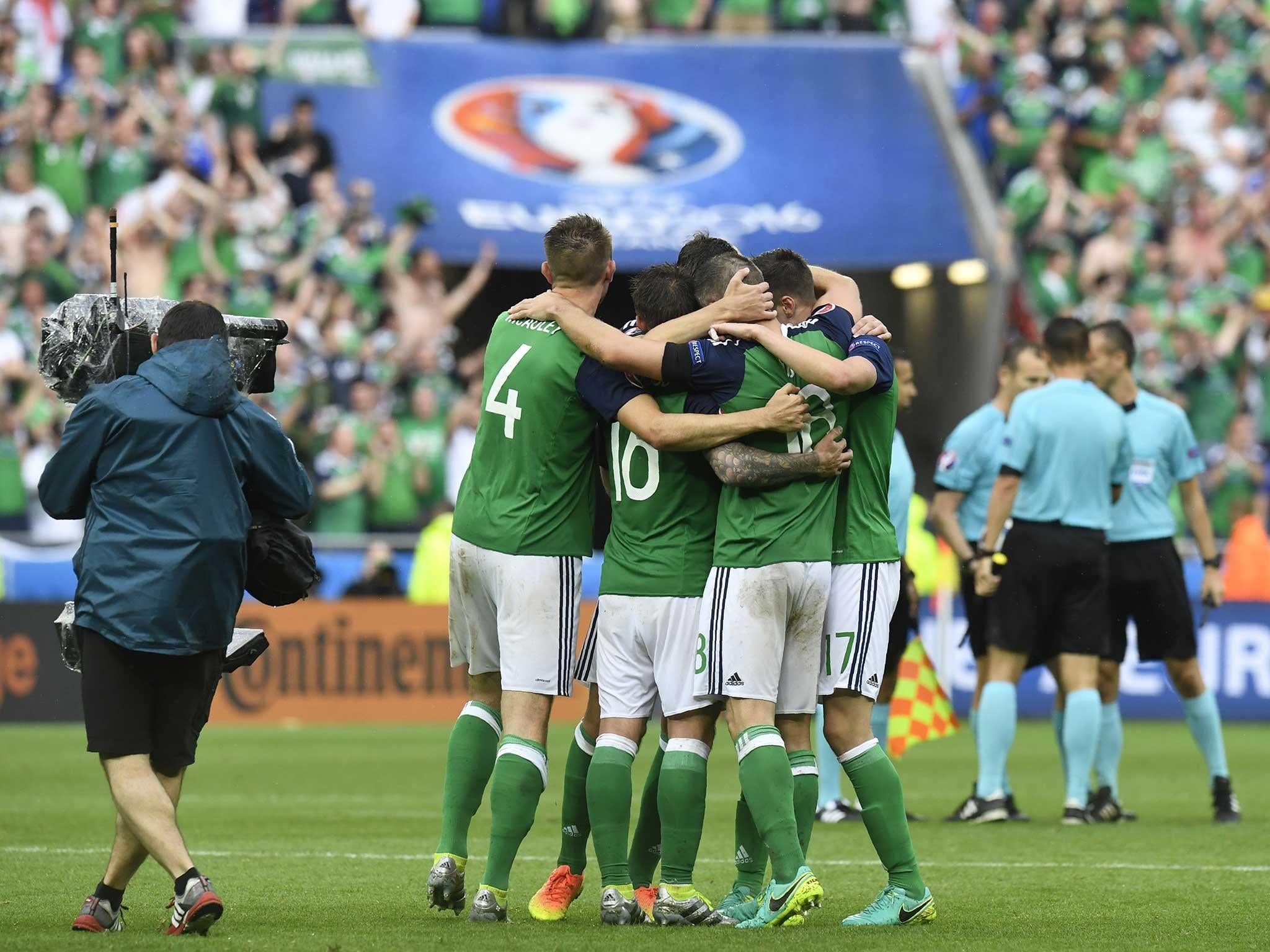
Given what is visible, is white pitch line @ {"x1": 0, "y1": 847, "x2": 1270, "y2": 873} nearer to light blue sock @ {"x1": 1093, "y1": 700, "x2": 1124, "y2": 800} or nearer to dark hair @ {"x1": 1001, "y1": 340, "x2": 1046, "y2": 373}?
light blue sock @ {"x1": 1093, "y1": 700, "x2": 1124, "y2": 800}

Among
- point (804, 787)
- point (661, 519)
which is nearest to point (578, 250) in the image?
point (661, 519)

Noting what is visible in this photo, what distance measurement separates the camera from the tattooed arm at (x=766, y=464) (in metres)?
6.74

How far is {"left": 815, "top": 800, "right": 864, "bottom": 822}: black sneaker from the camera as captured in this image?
1119 centimetres

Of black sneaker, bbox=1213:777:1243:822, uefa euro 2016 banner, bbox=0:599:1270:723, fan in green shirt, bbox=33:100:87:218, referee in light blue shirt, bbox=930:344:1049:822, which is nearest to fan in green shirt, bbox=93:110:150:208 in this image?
fan in green shirt, bbox=33:100:87:218

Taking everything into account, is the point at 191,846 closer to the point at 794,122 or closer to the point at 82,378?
the point at 82,378

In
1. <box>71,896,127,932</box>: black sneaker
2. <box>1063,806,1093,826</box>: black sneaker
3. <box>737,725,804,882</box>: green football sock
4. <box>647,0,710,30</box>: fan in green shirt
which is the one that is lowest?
<box>647,0,710,30</box>: fan in green shirt

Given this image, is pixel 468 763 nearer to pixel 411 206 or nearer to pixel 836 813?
pixel 836 813

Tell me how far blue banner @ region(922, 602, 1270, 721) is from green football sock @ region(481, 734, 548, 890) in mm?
11664

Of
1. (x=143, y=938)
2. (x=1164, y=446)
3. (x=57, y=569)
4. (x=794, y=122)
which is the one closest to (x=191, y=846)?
(x=143, y=938)

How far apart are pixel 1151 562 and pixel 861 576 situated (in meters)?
4.63

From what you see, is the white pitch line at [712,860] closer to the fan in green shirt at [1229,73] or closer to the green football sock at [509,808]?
the green football sock at [509,808]

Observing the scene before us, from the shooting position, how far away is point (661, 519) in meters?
6.93

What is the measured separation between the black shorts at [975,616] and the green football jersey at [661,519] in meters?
4.68

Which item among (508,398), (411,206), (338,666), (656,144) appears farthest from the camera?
(656,144)
